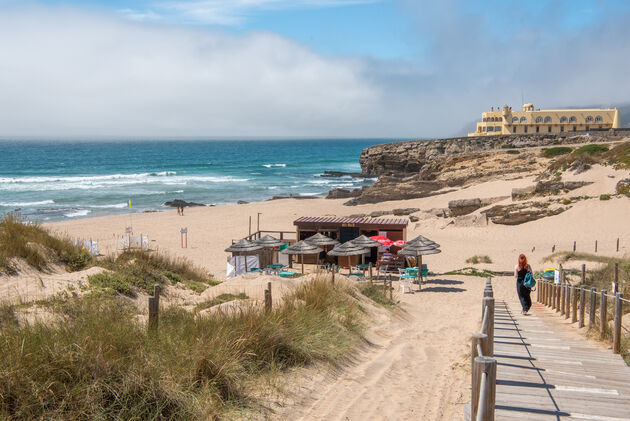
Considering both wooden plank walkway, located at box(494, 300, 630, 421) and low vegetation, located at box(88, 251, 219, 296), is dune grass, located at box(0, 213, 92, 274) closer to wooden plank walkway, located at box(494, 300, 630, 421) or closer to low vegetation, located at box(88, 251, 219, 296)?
low vegetation, located at box(88, 251, 219, 296)

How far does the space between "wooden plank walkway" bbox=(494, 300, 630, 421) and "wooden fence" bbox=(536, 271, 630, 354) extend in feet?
1.13

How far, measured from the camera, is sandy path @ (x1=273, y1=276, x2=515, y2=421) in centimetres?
521

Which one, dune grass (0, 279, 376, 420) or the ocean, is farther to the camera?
the ocean

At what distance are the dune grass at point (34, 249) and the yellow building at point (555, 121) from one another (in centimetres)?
6125

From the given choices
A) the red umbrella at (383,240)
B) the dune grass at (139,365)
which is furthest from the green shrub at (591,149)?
the dune grass at (139,365)

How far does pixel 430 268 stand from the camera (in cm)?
2145

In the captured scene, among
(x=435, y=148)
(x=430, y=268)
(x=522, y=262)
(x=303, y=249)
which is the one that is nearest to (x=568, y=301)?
(x=522, y=262)

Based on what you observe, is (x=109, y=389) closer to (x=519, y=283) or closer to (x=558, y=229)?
(x=519, y=283)

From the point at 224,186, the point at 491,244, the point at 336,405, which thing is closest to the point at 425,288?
the point at 491,244

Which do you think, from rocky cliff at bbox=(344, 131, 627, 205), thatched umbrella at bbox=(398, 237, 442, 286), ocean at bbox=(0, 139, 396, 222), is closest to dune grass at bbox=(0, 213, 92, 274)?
thatched umbrella at bbox=(398, 237, 442, 286)

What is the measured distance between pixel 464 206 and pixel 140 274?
2446 centimetres

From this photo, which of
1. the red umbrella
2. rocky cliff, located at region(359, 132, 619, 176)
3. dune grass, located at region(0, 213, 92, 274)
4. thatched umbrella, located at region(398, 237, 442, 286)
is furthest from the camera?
rocky cliff, located at region(359, 132, 619, 176)

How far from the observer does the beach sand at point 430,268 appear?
556 cm

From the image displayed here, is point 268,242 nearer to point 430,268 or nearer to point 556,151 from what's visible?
point 430,268
